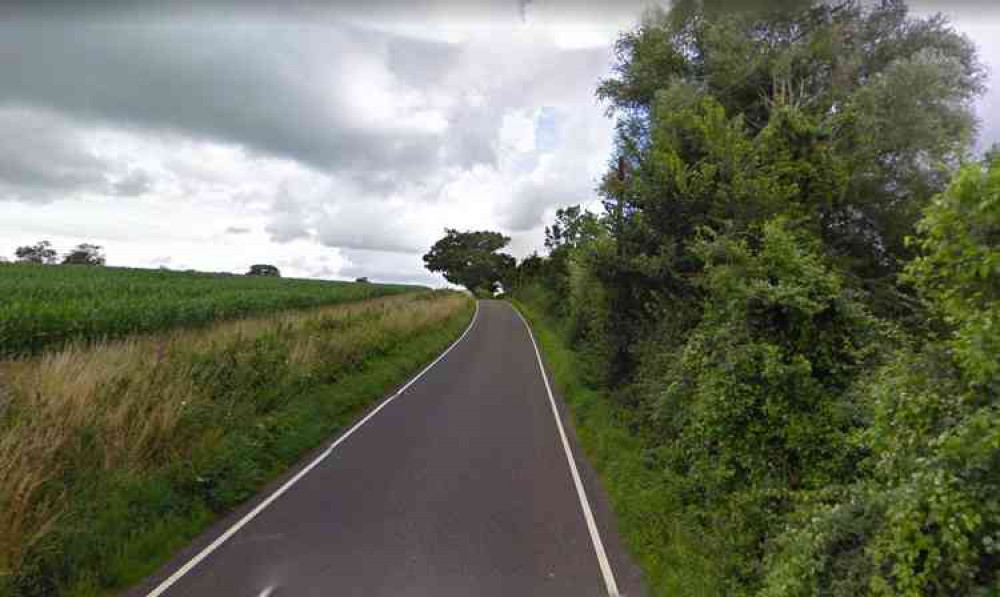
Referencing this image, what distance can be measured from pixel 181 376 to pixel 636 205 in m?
8.64

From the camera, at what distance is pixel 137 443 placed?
21.3ft

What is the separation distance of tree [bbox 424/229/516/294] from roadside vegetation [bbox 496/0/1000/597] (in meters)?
77.2

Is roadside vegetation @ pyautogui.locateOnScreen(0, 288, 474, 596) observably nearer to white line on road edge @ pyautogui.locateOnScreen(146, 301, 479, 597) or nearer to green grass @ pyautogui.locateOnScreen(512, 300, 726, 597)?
white line on road edge @ pyautogui.locateOnScreen(146, 301, 479, 597)

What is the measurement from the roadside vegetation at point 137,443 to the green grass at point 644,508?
474 cm

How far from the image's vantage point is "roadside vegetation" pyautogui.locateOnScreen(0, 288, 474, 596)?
467 centimetres

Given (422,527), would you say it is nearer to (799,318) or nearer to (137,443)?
(137,443)

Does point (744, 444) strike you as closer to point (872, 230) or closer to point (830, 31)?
point (872, 230)

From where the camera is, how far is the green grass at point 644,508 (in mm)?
4781

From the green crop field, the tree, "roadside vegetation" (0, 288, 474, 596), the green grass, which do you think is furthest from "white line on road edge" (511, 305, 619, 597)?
the tree

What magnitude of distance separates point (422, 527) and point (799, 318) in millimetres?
4811

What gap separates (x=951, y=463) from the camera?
3150 mm

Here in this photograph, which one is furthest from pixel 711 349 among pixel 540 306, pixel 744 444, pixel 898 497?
pixel 540 306

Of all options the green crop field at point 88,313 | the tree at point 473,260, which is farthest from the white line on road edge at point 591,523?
the tree at point 473,260

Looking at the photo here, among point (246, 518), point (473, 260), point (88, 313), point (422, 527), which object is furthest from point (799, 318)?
point (473, 260)
